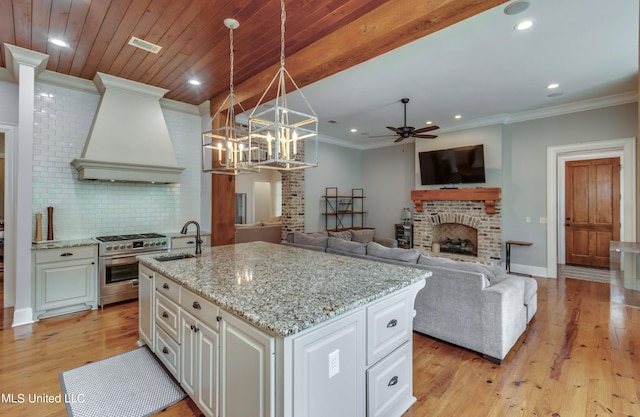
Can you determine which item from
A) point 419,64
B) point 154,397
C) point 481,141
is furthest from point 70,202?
point 481,141

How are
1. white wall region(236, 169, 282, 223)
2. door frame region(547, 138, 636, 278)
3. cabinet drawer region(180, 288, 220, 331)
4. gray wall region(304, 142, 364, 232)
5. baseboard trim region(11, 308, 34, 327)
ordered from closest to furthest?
cabinet drawer region(180, 288, 220, 331) → baseboard trim region(11, 308, 34, 327) → door frame region(547, 138, 636, 278) → gray wall region(304, 142, 364, 232) → white wall region(236, 169, 282, 223)

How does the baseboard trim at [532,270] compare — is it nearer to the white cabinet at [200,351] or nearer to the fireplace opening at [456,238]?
the fireplace opening at [456,238]

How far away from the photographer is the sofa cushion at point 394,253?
3158 mm

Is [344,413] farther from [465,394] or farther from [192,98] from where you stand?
[192,98]

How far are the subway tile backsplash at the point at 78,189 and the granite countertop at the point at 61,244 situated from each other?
0.27m

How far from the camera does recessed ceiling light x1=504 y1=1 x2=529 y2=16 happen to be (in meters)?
2.48

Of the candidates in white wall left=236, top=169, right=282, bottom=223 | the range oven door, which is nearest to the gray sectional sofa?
the range oven door

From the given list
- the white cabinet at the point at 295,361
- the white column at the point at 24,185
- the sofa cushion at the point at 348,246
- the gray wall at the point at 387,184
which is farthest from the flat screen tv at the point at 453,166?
the white column at the point at 24,185

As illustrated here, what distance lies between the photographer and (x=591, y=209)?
20.6 feet

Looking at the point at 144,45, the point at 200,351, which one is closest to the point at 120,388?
the point at 200,351

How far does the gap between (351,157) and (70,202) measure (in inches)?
244

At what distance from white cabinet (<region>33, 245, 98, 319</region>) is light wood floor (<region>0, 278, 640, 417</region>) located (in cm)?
18

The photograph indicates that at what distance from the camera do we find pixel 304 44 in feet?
9.92

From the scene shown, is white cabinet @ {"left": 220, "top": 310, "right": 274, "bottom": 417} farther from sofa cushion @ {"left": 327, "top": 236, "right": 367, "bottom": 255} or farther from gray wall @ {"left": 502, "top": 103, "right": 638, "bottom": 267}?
gray wall @ {"left": 502, "top": 103, "right": 638, "bottom": 267}
